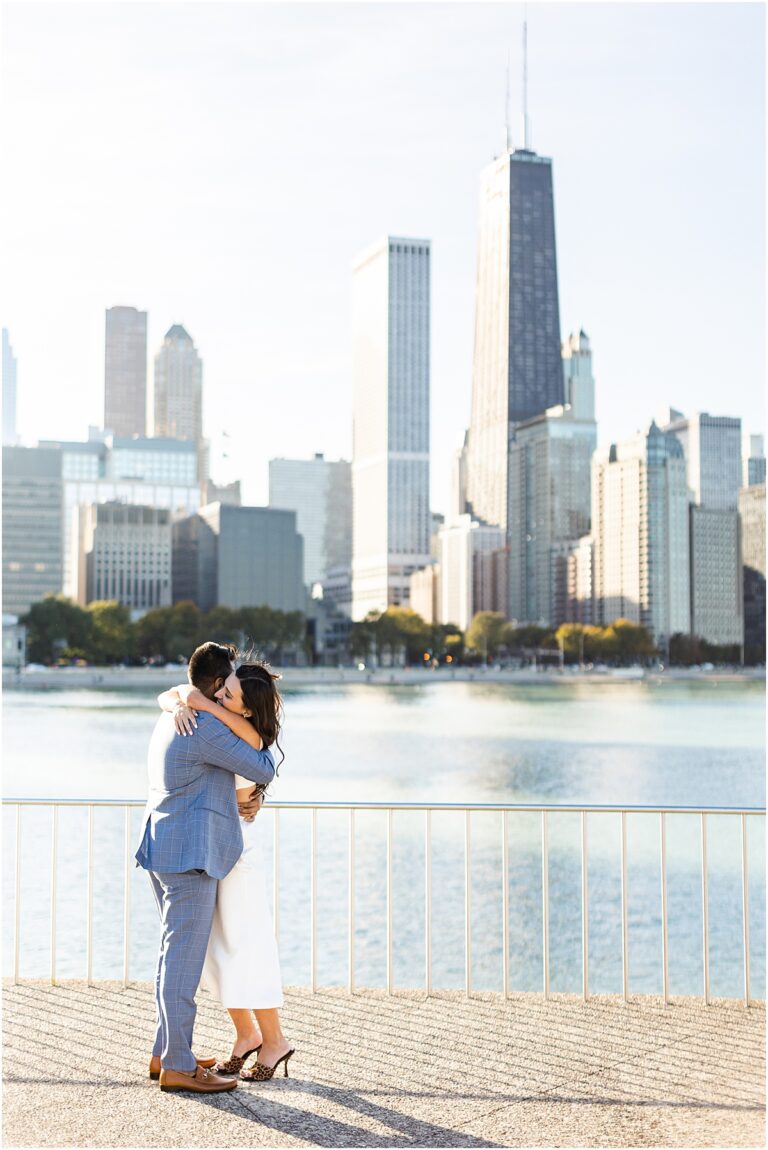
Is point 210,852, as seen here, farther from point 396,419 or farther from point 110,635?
point 396,419

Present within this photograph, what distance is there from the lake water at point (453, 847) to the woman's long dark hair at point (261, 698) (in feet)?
37.1

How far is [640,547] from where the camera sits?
142m

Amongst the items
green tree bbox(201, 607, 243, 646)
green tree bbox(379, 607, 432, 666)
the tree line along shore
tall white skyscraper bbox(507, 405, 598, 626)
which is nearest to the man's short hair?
the tree line along shore

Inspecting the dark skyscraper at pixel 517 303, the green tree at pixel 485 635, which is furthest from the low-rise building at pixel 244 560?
the dark skyscraper at pixel 517 303

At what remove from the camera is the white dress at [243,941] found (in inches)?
192

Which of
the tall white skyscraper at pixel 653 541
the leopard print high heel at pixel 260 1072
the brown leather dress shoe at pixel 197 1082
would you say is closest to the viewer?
the brown leather dress shoe at pixel 197 1082

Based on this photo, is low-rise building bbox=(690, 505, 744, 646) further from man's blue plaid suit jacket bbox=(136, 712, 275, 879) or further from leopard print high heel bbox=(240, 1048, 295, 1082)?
man's blue plaid suit jacket bbox=(136, 712, 275, 879)

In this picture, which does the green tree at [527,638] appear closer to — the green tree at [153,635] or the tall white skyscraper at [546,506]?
the tall white skyscraper at [546,506]

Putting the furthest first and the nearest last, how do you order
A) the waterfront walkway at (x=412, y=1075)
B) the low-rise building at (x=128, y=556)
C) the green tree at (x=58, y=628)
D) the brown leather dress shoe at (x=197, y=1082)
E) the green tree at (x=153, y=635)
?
the low-rise building at (x=128, y=556) < the green tree at (x=153, y=635) < the green tree at (x=58, y=628) < the brown leather dress shoe at (x=197, y=1082) < the waterfront walkway at (x=412, y=1075)

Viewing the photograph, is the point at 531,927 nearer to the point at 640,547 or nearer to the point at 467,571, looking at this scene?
the point at 640,547

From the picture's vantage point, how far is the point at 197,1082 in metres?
4.85

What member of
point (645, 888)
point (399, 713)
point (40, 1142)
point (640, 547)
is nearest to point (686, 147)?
point (40, 1142)

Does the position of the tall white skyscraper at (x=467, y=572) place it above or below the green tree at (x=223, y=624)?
above

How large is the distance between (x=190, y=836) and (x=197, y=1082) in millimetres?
981
